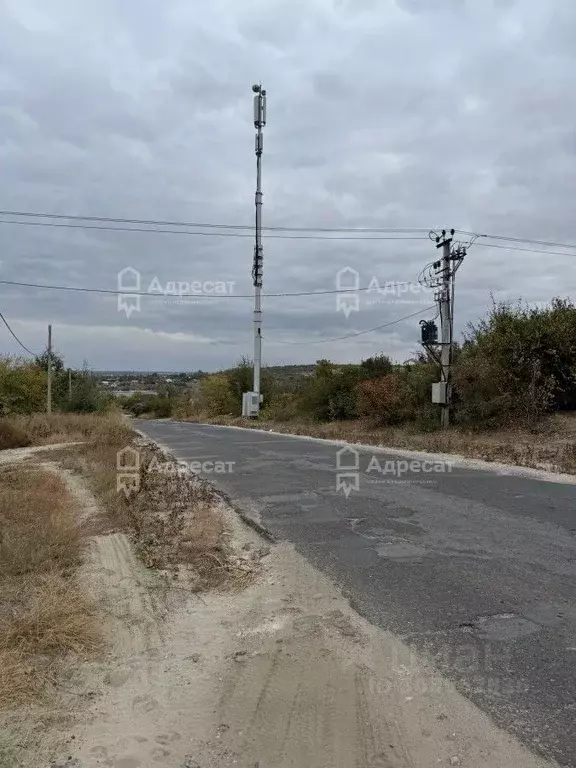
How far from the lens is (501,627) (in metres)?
4.48

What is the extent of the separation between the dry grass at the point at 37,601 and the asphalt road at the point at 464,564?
7.59 ft

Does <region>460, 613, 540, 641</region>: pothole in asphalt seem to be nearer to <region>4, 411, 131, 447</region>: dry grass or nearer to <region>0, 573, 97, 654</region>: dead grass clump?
<region>0, 573, 97, 654</region>: dead grass clump

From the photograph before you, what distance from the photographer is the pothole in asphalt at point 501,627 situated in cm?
434

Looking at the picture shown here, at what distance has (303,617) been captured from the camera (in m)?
4.89

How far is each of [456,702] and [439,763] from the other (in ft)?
1.93

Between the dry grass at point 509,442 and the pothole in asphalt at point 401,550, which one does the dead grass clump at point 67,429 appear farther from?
the pothole in asphalt at point 401,550

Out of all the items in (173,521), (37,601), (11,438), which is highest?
(37,601)

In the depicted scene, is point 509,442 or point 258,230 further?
point 258,230

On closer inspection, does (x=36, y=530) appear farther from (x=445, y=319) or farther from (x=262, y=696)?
(x=445, y=319)

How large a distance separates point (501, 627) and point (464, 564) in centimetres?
155

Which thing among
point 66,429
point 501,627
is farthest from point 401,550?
point 66,429

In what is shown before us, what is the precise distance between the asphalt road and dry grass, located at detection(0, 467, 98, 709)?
7.59 ft

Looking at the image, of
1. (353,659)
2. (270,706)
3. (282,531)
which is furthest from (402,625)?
(282,531)

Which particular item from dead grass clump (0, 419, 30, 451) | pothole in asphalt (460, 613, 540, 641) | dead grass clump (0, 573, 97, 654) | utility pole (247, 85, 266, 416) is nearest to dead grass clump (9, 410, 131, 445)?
dead grass clump (0, 419, 30, 451)
